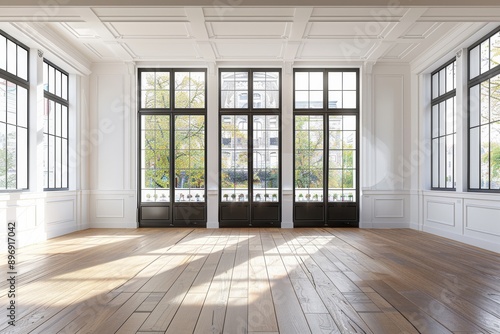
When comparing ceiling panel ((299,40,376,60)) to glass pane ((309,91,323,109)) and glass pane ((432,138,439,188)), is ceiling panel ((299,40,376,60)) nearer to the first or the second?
glass pane ((309,91,323,109))

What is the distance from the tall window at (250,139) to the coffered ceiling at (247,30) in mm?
556

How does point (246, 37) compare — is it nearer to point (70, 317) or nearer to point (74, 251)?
point (74, 251)

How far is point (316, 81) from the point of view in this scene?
26.3 feet

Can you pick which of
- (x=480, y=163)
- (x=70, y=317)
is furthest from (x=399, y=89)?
(x=70, y=317)

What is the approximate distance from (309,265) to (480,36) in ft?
15.0

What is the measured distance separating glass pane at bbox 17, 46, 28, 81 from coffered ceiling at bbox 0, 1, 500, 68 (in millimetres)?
370

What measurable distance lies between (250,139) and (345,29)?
2.94 meters

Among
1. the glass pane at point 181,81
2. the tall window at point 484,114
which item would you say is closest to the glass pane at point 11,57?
the glass pane at point 181,81

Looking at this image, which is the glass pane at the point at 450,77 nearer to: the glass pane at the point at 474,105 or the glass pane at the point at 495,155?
the glass pane at the point at 474,105

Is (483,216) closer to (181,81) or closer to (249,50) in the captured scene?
(249,50)

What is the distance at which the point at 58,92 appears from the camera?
23.5 ft

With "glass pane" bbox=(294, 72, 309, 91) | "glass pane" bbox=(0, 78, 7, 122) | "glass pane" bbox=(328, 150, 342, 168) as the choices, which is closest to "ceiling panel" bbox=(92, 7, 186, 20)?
"glass pane" bbox=(0, 78, 7, 122)

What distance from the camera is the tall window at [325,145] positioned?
26.0 ft

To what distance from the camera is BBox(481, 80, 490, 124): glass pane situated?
5.62 m
